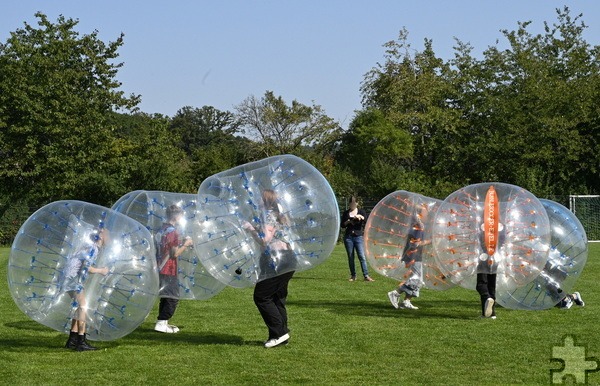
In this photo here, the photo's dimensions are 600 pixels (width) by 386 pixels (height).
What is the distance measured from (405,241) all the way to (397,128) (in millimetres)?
35447

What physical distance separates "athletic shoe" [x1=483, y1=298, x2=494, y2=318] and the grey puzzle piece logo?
5.65ft

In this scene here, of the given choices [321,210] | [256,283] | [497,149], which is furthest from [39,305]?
[497,149]

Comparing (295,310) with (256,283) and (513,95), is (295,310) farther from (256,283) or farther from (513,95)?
(513,95)

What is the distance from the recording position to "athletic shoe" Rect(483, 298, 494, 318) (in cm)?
1206

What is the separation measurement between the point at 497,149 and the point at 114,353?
3371 centimetres

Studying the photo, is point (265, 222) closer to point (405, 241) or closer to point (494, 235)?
point (494, 235)

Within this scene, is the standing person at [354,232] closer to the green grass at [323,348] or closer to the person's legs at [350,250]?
the person's legs at [350,250]

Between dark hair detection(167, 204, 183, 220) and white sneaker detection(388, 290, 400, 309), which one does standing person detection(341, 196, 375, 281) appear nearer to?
white sneaker detection(388, 290, 400, 309)

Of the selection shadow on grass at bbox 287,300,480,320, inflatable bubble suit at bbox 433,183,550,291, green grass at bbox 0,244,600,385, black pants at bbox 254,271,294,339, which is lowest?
green grass at bbox 0,244,600,385

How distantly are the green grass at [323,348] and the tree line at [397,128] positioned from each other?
24981 mm

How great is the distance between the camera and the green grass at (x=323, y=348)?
8.53m

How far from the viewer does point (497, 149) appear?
136 ft

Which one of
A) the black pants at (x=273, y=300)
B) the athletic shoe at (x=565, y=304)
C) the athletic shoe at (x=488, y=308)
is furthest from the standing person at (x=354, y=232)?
the black pants at (x=273, y=300)

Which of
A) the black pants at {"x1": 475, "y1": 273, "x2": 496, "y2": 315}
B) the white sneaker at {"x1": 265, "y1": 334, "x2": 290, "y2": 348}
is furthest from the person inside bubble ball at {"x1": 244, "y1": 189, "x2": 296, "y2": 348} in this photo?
the black pants at {"x1": 475, "y1": 273, "x2": 496, "y2": 315}
